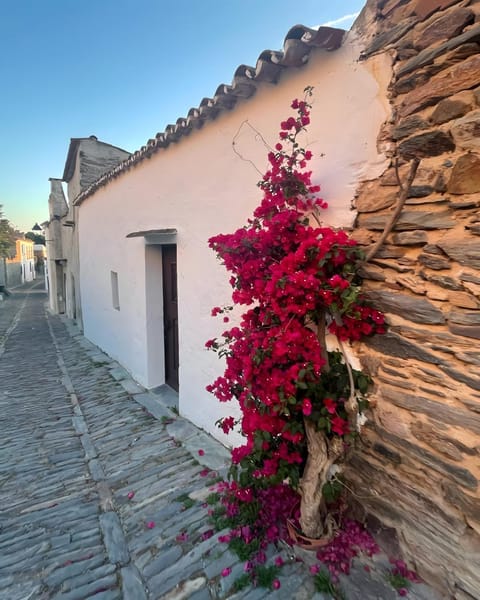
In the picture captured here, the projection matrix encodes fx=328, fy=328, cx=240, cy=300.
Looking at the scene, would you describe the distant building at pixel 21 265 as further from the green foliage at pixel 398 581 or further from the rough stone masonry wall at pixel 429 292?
the green foliage at pixel 398 581

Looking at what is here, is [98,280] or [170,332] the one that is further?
[98,280]

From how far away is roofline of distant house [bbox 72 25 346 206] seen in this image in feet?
6.95

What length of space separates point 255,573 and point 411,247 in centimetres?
223

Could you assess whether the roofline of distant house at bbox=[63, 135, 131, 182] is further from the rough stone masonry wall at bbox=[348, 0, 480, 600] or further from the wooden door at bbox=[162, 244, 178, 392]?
the rough stone masonry wall at bbox=[348, 0, 480, 600]

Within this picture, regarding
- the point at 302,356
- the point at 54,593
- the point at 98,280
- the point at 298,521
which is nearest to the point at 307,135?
the point at 302,356

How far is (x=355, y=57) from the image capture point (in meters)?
2.07

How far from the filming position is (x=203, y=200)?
3.84 metres

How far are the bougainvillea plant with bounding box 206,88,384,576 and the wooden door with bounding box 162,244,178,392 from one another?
11.0ft

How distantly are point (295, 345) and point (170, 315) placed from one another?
13.5 feet

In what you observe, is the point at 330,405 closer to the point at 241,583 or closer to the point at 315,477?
the point at 315,477

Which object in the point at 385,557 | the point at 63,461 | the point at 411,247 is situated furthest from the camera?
the point at 63,461

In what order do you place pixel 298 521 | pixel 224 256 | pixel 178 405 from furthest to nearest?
pixel 178 405, pixel 298 521, pixel 224 256

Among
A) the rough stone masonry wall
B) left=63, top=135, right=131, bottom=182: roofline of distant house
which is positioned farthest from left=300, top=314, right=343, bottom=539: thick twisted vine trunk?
left=63, top=135, right=131, bottom=182: roofline of distant house

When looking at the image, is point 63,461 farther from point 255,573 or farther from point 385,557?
point 385,557
